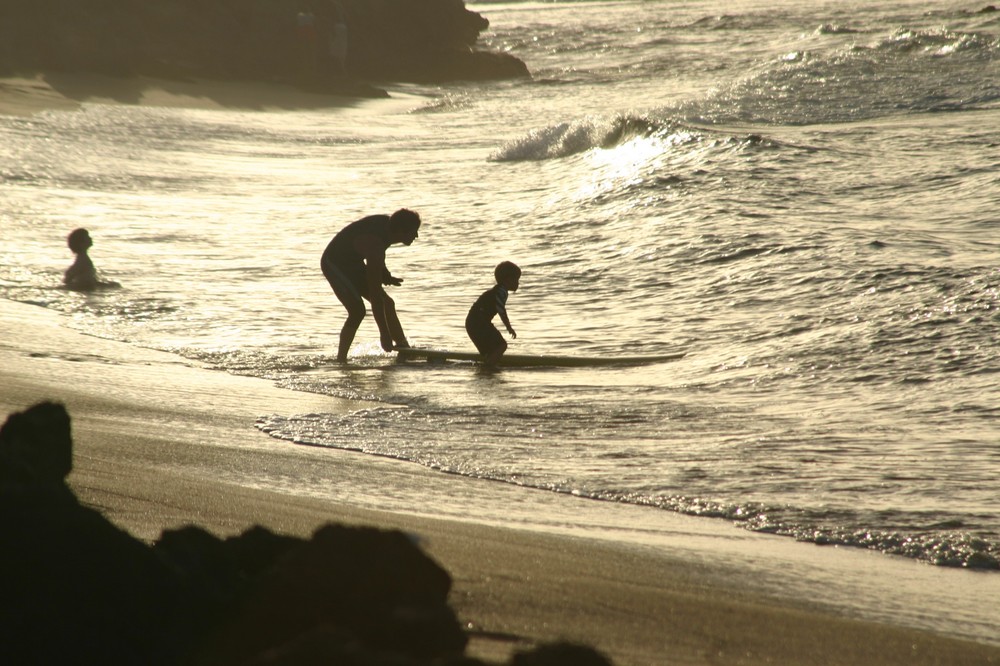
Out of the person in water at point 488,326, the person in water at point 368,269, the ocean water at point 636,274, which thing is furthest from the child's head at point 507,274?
the person in water at point 368,269

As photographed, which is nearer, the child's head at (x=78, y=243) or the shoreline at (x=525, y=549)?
the shoreline at (x=525, y=549)

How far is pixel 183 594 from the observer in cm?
263

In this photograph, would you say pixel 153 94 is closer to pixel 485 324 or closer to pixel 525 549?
pixel 485 324

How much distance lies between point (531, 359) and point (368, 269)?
1546 mm

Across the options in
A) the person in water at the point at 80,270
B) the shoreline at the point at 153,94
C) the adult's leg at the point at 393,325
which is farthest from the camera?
the shoreline at the point at 153,94

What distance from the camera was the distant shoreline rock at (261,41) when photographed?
104 ft

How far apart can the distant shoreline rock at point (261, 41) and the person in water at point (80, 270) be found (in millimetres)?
19781

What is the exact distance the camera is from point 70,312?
1089 cm

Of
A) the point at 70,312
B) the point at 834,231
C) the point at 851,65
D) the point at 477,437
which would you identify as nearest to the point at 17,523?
the point at 477,437

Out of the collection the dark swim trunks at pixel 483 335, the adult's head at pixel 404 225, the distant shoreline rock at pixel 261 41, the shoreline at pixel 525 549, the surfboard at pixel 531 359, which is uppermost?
the distant shoreline rock at pixel 261 41

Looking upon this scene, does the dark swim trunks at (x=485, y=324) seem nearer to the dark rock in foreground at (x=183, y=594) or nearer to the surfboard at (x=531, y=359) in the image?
the surfboard at (x=531, y=359)

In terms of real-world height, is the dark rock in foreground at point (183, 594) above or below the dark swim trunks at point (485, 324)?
below

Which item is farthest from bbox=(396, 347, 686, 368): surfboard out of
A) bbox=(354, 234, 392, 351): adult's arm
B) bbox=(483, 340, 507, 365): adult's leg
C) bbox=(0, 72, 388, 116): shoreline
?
bbox=(0, 72, 388, 116): shoreline

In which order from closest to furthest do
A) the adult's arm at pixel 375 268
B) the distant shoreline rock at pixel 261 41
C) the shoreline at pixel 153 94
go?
the adult's arm at pixel 375 268, the shoreline at pixel 153 94, the distant shoreline rock at pixel 261 41
